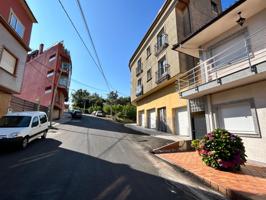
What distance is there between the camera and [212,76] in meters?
9.21

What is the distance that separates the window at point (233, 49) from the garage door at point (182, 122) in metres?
5.92

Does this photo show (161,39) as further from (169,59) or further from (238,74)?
(238,74)

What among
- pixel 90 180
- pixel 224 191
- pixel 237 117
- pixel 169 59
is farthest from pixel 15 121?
pixel 169 59

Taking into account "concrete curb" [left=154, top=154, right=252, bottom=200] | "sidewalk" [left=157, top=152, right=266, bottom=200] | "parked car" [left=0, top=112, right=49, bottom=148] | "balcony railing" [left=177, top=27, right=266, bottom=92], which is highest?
"balcony railing" [left=177, top=27, right=266, bottom=92]

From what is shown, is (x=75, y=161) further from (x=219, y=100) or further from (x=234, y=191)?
(x=219, y=100)

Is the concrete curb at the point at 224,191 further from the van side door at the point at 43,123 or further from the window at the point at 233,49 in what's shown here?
the van side door at the point at 43,123

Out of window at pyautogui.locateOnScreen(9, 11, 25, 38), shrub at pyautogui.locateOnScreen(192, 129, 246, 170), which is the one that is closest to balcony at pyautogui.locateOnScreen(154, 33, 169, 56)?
shrub at pyautogui.locateOnScreen(192, 129, 246, 170)

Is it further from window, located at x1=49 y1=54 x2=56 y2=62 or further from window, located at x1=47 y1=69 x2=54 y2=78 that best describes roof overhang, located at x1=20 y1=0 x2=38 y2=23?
window, located at x1=49 y1=54 x2=56 y2=62

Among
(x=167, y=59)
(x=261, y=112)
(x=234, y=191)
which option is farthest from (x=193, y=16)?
(x=234, y=191)

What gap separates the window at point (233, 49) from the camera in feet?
25.3

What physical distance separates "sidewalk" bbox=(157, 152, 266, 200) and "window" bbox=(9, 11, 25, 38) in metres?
15.1

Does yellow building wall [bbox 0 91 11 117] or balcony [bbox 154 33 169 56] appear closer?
yellow building wall [bbox 0 91 11 117]

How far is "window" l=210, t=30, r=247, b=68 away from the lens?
25.3 feet

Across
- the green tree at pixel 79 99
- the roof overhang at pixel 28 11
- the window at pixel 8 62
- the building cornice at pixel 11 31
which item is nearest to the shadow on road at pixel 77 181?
the window at pixel 8 62
